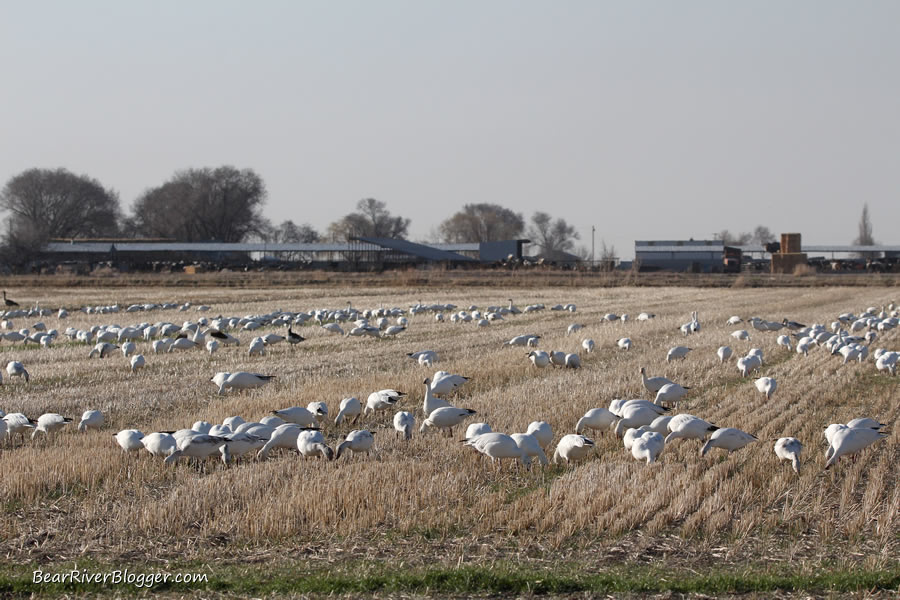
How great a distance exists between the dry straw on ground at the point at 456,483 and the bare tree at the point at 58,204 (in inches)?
3817

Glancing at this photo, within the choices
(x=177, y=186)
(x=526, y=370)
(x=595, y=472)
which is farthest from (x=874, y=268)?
(x=177, y=186)

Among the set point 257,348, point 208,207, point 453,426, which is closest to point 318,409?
point 453,426

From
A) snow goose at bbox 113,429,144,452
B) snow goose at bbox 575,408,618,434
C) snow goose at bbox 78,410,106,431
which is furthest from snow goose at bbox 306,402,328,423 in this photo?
snow goose at bbox 575,408,618,434

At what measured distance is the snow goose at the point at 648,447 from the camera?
7855 mm

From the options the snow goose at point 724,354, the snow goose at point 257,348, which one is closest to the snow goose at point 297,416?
the snow goose at point 257,348

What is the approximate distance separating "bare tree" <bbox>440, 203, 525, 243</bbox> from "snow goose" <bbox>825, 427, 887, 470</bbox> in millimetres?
127156

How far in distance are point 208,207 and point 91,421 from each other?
328 feet

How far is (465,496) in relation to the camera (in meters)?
6.96

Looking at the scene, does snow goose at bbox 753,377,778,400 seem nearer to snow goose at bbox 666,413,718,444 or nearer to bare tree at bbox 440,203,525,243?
snow goose at bbox 666,413,718,444

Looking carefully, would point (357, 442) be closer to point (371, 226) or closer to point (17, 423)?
point (17, 423)

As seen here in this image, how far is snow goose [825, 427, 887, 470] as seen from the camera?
7695mm

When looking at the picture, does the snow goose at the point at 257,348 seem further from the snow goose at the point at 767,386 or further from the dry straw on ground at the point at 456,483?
the snow goose at the point at 767,386

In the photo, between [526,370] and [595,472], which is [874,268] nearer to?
[526,370]

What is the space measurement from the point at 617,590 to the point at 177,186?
10996cm
